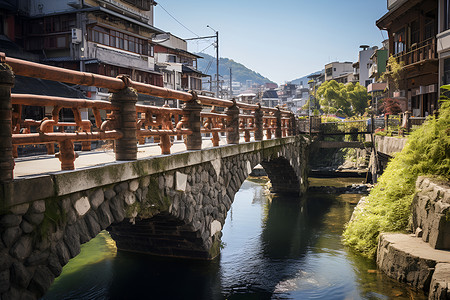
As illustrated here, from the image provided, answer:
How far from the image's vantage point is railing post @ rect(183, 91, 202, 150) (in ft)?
32.2

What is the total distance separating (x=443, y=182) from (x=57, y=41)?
26.1m

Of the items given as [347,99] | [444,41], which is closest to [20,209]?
[444,41]

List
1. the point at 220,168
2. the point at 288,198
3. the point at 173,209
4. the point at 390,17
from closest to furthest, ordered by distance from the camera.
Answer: the point at 173,209 < the point at 220,168 < the point at 288,198 < the point at 390,17

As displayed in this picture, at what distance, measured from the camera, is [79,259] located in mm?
13422

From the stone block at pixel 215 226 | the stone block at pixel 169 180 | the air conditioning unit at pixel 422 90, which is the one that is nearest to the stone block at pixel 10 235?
the stone block at pixel 169 180

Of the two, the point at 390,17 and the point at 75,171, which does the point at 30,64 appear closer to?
the point at 75,171

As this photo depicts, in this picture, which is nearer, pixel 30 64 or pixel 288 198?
pixel 30 64

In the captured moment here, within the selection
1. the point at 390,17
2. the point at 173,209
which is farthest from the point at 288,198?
the point at 173,209

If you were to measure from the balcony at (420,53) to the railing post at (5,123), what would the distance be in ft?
71.3

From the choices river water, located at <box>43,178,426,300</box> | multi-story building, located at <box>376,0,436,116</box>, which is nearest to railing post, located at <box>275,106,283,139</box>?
river water, located at <box>43,178,426,300</box>

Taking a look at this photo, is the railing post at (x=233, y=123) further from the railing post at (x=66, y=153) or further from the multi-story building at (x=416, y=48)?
the multi-story building at (x=416, y=48)

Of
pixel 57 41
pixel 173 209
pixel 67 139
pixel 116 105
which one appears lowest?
Answer: pixel 173 209

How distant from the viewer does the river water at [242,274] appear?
36.0ft

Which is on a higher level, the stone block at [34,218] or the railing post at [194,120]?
the railing post at [194,120]
